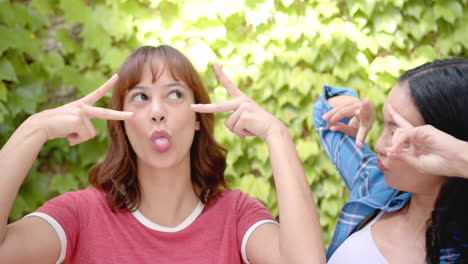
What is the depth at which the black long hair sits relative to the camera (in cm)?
118

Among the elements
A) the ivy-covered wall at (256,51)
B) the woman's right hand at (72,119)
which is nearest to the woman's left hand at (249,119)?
the woman's right hand at (72,119)

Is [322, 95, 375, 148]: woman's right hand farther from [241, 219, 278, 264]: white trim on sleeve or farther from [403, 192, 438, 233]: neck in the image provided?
[241, 219, 278, 264]: white trim on sleeve

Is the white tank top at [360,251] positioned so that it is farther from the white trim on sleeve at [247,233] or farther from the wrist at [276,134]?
the wrist at [276,134]

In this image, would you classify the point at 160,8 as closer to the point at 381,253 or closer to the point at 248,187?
the point at 248,187

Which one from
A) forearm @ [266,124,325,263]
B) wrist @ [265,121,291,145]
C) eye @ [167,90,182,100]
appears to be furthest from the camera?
eye @ [167,90,182,100]

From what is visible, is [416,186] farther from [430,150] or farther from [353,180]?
[353,180]

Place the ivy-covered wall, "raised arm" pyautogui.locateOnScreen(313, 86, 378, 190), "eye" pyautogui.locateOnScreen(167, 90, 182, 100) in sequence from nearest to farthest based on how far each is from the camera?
"eye" pyautogui.locateOnScreen(167, 90, 182, 100) < "raised arm" pyautogui.locateOnScreen(313, 86, 378, 190) < the ivy-covered wall

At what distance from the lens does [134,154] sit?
4.81 ft

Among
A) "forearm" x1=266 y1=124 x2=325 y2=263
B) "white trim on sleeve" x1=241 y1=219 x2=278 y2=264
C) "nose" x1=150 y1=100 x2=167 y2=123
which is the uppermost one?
"nose" x1=150 y1=100 x2=167 y2=123

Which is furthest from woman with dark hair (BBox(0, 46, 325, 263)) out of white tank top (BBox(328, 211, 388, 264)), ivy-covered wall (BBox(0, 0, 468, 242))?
ivy-covered wall (BBox(0, 0, 468, 242))

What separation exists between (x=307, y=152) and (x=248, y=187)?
0.34 m

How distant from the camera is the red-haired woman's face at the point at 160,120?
1.30 meters

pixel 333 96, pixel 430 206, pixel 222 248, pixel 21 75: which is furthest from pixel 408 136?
pixel 21 75

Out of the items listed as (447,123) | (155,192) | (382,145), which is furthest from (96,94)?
(447,123)
